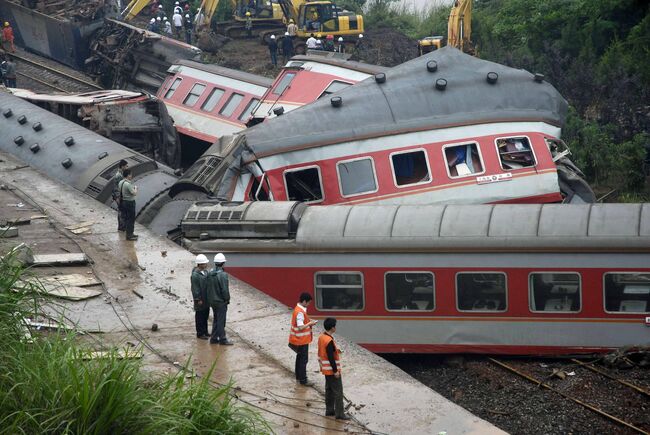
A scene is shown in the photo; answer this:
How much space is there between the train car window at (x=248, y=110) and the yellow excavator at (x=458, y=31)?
11.2 metres

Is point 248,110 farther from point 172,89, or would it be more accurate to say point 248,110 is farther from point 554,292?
point 554,292

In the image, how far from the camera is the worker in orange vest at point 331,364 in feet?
38.0

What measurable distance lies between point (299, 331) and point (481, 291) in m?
5.05

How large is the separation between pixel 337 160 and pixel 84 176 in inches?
213

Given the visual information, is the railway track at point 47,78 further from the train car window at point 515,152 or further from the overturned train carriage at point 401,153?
the train car window at point 515,152

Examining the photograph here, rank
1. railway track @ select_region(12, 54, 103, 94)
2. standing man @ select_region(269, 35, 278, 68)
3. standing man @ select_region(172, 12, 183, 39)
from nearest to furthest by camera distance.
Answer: railway track @ select_region(12, 54, 103, 94)
standing man @ select_region(269, 35, 278, 68)
standing man @ select_region(172, 12, 183, 39)

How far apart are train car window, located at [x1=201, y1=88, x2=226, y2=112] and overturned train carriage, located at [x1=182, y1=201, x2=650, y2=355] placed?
38.2 ft

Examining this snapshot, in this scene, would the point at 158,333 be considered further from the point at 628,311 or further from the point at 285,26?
the point at 285,26

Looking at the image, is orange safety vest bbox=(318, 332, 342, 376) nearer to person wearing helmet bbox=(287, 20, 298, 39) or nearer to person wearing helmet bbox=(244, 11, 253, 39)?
person wearing helmet bbox=(287, 20, 298, 39)

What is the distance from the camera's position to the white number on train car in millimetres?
21078

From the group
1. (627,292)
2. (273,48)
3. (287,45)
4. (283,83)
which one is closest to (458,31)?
(287,45)

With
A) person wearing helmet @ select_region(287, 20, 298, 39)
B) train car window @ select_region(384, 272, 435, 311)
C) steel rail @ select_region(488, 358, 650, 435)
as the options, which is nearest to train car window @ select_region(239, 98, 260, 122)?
train car window @ select_region(384, 272, 435, 311)

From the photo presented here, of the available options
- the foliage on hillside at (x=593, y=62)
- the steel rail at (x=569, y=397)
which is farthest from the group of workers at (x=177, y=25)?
the steel rail at (x=569, y=397)

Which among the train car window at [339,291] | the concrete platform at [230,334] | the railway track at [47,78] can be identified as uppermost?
the railway track at [47,78]
